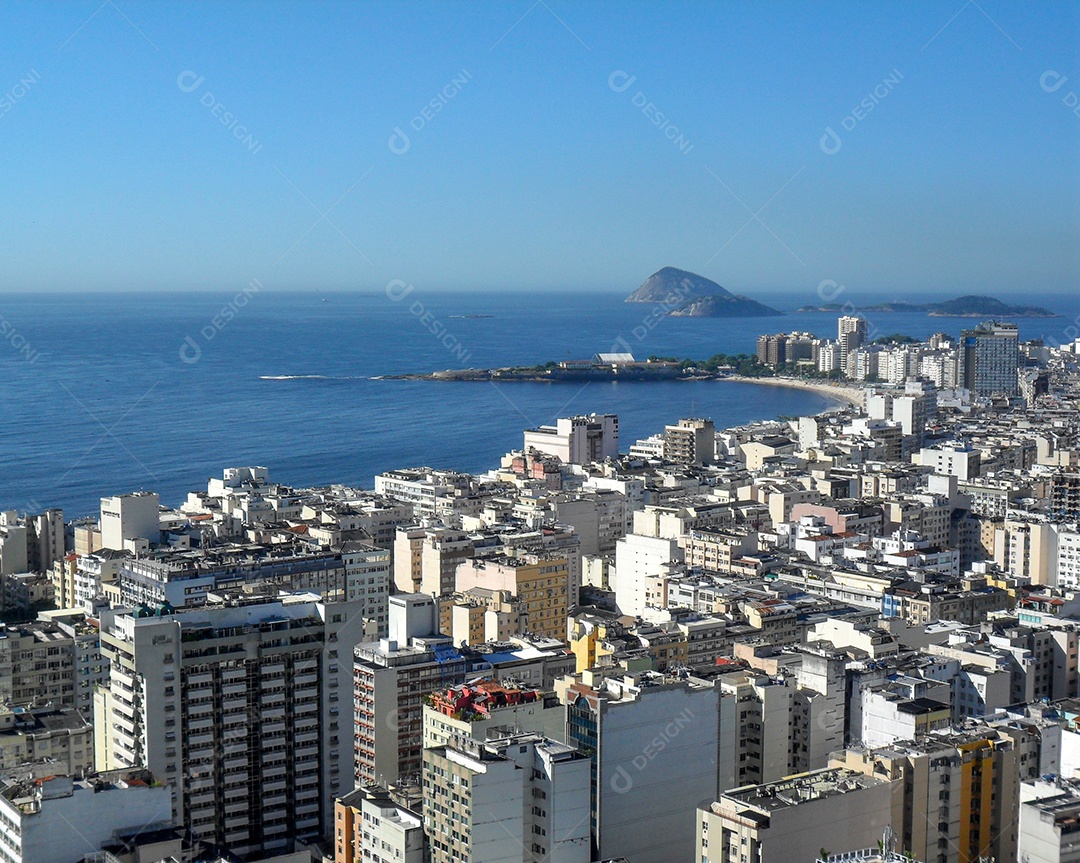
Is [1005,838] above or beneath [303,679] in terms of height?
beneath

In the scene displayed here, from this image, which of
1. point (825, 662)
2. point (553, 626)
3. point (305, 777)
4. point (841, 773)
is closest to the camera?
point (841, 773)

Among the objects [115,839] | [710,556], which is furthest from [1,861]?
[710,556]

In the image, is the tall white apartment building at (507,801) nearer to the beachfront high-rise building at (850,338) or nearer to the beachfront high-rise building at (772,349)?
the beachfront high-rise building at (850,338)

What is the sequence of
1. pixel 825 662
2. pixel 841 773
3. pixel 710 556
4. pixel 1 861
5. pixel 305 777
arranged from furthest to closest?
pixel 710 556 → pixel 825 662 → pixel 305 777 → pixel 841 773 → pixel 1 861

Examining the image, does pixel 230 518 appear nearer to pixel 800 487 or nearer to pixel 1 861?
pixel 800 487

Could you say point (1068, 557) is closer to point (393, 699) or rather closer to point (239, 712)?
point (393, 699)

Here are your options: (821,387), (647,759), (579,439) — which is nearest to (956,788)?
(647,759)
